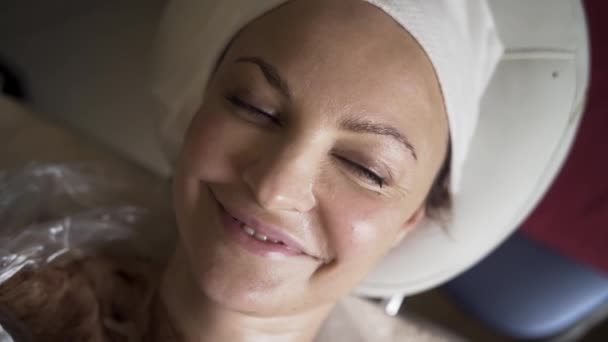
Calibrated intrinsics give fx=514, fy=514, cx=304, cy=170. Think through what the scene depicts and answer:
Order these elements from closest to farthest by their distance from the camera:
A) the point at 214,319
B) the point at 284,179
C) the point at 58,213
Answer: the point at 284,179
the point at 214,319
the point at 58,213

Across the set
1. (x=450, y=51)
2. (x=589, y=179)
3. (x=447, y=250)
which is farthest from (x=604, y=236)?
(x=450, y=51)

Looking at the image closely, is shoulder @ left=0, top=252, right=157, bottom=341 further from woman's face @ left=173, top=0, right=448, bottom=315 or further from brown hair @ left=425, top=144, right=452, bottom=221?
brown hair @ left=425, top=144, right=452, bottom=221

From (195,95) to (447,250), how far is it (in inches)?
17.3

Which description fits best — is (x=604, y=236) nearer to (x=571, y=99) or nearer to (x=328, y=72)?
(x=571, y=99)

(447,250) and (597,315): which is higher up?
(447,250)

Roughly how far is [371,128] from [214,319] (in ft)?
1.06

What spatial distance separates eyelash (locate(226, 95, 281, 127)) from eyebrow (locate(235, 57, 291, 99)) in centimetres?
3

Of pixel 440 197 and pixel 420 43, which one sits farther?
pixel 440 197

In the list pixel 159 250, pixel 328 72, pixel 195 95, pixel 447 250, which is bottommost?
pixel 159 250

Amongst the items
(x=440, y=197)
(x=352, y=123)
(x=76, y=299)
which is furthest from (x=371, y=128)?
(x=76, y=299)

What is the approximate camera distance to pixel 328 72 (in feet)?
1.72

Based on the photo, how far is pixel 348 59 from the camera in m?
0.53

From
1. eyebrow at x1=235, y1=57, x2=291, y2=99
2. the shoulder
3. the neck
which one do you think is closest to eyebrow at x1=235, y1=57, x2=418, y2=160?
eyebrow at x1=235, y1=57, x2=291, y2=99

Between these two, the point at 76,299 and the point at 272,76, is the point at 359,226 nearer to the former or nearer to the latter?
the point at 272,76
